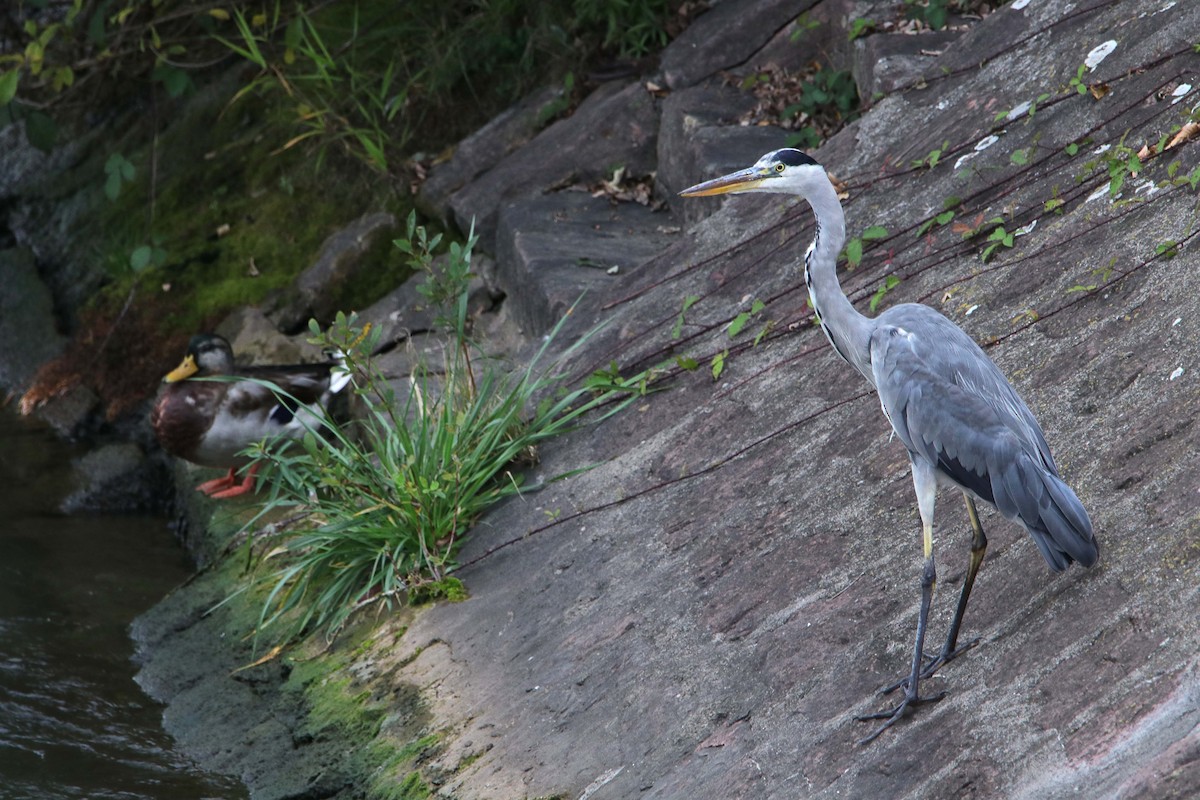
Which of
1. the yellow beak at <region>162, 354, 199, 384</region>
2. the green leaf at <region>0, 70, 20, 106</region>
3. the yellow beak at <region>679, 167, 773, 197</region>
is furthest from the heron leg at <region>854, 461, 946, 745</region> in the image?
the green leaf at <region>0, 70, 20, 106</region>

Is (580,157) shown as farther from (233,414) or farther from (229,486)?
(229,486)

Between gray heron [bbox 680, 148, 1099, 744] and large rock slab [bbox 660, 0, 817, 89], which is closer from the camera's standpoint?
gray heron [bbox 680, 148, 1099, 744]

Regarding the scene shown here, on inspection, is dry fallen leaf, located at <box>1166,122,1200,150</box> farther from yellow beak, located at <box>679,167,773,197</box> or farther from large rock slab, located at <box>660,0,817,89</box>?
large rock slab, located at <box>660,0,817,89</box>

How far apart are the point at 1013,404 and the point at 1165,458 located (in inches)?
16.1

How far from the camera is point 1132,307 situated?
4.17 m

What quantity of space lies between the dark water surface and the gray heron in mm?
2621

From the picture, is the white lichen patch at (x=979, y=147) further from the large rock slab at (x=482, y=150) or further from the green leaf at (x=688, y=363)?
the large rock slab at (x=482, y=150)

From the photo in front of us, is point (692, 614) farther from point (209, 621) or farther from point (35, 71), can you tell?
point (35, 71)

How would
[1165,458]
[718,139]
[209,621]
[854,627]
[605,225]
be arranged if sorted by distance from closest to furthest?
[1165,458], [854,627], [209,621], [718,139], [605,225]

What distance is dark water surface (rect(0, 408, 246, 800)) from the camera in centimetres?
488

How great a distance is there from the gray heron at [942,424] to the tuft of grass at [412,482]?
1741 mm

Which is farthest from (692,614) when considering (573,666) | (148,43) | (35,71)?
(148,43)

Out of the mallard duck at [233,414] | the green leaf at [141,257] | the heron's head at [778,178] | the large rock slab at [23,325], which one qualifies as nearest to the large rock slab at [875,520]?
the heron's head at [778,178]

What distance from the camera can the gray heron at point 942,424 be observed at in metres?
3.32
